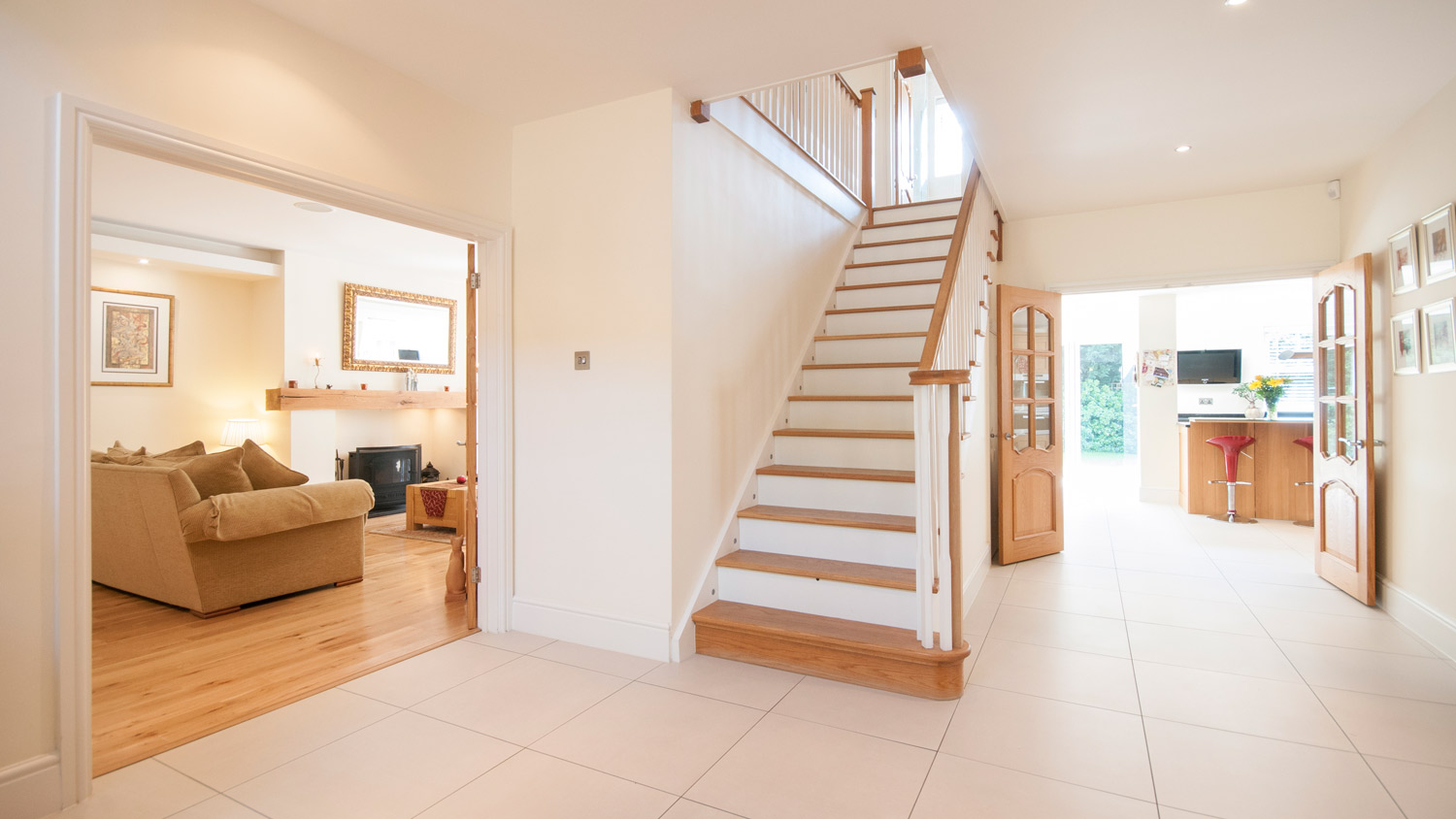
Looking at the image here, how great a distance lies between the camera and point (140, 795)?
1935 millimetres

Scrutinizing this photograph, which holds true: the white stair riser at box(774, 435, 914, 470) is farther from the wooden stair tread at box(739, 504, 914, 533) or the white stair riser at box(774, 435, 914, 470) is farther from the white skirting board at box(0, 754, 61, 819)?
the white skirting board at box(0, 754, 61, 819)

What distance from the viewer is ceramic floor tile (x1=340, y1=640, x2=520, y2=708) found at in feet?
8.53

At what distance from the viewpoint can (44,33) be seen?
1.82m

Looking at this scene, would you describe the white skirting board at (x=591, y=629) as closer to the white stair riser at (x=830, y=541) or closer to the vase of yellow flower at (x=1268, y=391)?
the white stair riser at (x=830, y=541)

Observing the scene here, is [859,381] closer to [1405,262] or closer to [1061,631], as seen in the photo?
[1061,631]

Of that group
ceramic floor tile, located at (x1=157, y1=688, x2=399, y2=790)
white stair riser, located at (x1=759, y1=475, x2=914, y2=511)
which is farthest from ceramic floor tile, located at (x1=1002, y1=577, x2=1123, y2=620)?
ceramic floor tile, located at (x1=157, y1=688, x2=399, y2=790)

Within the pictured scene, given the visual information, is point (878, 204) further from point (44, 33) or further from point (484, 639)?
point (44, 33)

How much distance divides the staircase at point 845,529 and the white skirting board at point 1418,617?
2.26 metres

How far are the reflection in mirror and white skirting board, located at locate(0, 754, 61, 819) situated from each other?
218 inches

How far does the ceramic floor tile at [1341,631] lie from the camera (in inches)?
119

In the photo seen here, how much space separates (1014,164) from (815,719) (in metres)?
3.22

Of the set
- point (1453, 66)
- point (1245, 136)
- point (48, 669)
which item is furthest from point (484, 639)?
point (1453, 66)

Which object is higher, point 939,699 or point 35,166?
point 35,166

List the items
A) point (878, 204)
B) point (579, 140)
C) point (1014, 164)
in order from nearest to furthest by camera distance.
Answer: point (579, 140) < point (1014, 164) < point (878, 204)
